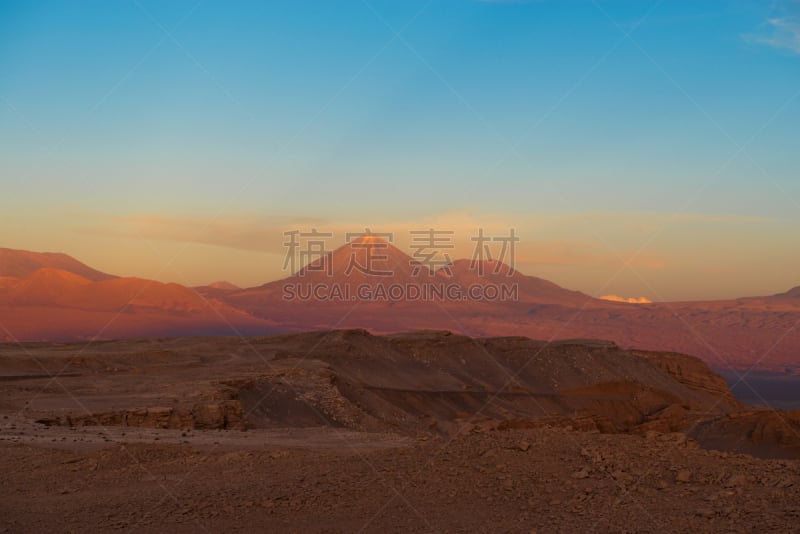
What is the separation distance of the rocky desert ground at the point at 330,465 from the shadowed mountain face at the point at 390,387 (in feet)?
0.42

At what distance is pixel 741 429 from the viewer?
19188 mm

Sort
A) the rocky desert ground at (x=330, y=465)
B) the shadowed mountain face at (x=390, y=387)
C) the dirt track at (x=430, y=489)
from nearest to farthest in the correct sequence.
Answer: the dirt track at (x=430, y=489) < the rocky desert ground at (x=330, y=465) < the shadowed mountain face at (x=390, y=387)

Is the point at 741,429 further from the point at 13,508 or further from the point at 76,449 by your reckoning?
the point at 13,508

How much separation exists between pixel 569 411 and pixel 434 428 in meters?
12.4

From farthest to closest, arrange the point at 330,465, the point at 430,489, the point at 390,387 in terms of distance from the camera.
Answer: the point at 390,387
the point at 330,465
the point at 430,489

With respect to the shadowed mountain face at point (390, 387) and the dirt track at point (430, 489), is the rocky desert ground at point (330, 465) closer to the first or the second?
the dirt track at point (430, 489)

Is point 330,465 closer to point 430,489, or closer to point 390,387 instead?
point 430,489

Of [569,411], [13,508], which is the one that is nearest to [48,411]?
[13,508]

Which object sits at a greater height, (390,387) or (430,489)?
(430,489)

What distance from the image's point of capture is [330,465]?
28.7ft

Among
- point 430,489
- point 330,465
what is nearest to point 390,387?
point 330,465

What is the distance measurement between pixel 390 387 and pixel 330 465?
21767mm

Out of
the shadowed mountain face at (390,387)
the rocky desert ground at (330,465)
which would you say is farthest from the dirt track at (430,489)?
the shadowed mountain face at (390,387)

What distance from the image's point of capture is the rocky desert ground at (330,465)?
6.94 m
